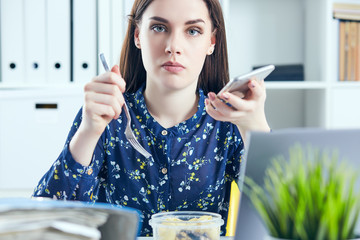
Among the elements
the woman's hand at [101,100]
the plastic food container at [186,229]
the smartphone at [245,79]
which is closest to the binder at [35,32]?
the woman's hand at [101,100]

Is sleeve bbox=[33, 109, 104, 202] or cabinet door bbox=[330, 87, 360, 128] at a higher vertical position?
cabinet door bbox=[330, 87, 360, 128]

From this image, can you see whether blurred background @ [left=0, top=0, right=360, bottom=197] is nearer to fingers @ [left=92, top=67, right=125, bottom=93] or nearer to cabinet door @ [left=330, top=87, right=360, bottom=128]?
cabinet door @ [left=330, top=87, right=360, bottom=128]

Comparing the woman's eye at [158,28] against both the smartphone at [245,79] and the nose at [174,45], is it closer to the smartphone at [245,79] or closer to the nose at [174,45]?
the nose at [174,45]

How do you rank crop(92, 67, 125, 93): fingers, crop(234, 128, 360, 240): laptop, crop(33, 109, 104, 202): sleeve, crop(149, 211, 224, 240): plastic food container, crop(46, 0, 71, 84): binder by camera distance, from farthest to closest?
crop(46, 0, 71, 84): binder, crop(33, 109, 104, 202): sleeve, crop(92, 67, 125, 93): fingers, crop(149, 211, 224, 240): plastic food container, crop(234, 128, 360, 240): laptop

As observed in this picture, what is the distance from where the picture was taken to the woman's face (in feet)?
3.67

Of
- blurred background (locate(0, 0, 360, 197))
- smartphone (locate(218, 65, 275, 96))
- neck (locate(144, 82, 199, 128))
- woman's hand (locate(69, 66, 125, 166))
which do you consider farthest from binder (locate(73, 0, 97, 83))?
smartphone (locate(218, 65, 275, 96))

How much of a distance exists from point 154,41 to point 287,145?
63cm

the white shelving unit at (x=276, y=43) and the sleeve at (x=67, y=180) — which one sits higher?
the white shelving unit at (x=276, y=43)

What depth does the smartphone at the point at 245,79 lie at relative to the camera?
0.74 m

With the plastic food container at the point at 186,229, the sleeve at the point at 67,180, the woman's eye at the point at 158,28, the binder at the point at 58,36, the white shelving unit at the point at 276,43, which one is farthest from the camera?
the white shelving unit at the point at 276,43

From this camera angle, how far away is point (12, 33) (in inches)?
74.8

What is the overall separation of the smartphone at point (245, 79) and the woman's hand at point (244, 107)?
0.8 inches

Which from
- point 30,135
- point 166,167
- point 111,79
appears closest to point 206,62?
point 166,167

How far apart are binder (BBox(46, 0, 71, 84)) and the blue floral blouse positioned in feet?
2.59
